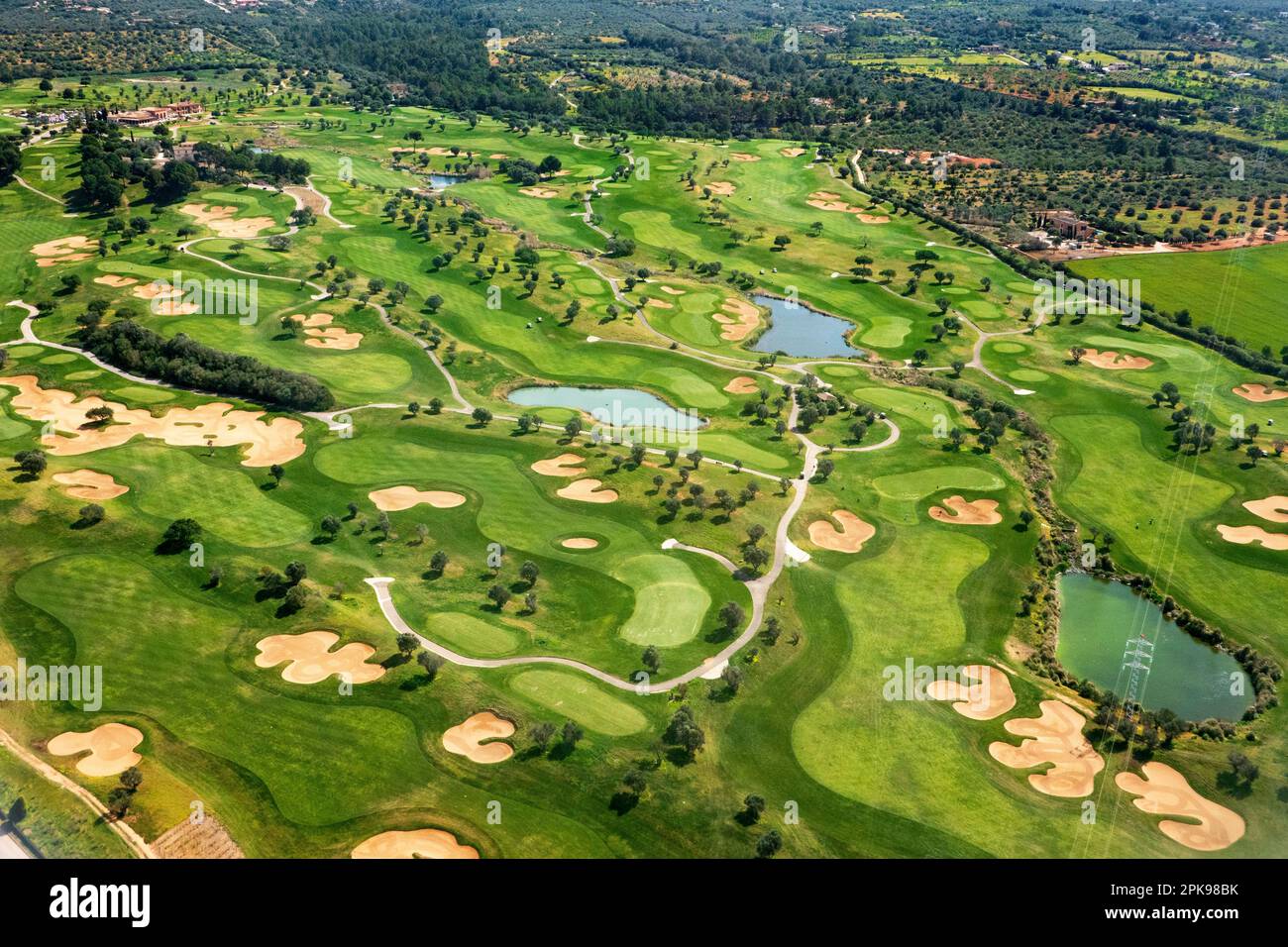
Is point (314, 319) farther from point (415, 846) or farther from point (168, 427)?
point (415, 846)

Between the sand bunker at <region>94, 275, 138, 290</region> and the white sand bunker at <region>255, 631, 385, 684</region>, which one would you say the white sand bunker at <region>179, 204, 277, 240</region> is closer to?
the sand bunker at <region>94, 275, 138, 290</region>

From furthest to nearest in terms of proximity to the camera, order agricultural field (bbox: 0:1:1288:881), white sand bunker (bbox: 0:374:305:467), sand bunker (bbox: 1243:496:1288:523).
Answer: white sand bunker (bbox: 0:374:305:467)
sand bunker (bbox: 1243:496:1288:523)
agricultural field (bbox: 0:1:1288:881)

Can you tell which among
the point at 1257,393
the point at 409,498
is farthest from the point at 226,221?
the point at 1257,393

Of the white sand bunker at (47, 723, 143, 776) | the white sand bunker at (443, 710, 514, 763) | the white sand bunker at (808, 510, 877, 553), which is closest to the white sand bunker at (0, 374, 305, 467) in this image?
the white sand bunker at (47, 723, 143, 776)

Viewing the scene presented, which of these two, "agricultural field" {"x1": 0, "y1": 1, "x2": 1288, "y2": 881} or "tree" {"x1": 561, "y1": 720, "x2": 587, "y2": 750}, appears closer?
"agricultural field" {"x1": 0, "y1": 1, "x2": 1288, "y2": 881}

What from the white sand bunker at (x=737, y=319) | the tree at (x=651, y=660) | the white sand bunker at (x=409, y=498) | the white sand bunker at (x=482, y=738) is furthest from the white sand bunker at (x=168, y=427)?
the white sand bunker at (x=737, y=319)

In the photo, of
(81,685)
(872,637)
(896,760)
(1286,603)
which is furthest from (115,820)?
(1286,603)

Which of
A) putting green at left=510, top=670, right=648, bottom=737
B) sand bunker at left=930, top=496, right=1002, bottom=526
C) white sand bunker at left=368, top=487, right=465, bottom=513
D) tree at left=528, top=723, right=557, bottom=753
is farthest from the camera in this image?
sand bunker at left=930, top=496, right=1002, bottom=526
